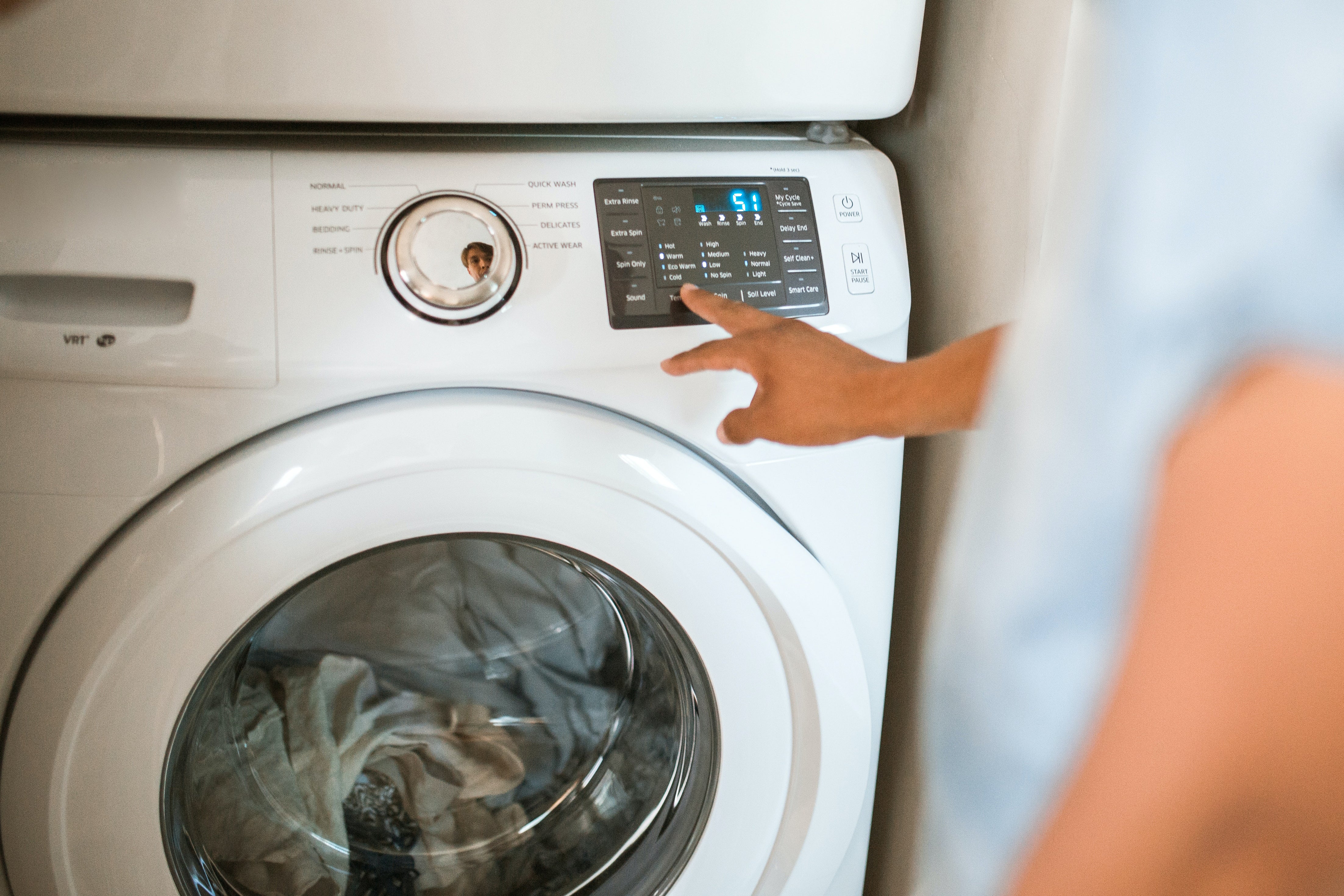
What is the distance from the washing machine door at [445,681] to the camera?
467mm

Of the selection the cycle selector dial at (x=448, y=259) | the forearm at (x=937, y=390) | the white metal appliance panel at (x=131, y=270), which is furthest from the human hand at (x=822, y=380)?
the white metal appliance panel at (x=131, y=270)

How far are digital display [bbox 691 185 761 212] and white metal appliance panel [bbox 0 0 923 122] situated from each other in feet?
0.14

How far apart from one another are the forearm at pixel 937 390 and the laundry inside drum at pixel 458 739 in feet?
0.73

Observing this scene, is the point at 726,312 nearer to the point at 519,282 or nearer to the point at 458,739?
the point at 519,282

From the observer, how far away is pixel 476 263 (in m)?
0.48

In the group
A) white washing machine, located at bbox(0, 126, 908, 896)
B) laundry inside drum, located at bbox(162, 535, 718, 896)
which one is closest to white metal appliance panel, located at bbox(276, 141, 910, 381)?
white washing machine, located at bbox(0, 126, 908, 896)

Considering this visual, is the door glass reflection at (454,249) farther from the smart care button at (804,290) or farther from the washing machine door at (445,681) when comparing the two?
the smart care button at (804,290)

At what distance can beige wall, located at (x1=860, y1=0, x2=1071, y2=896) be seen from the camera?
1.68 ft

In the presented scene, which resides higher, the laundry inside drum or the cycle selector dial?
the cycle selector dial

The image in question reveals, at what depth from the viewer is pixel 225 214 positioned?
466mm

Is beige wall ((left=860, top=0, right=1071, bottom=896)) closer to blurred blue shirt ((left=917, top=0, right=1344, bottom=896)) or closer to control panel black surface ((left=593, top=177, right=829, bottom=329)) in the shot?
control panel black surface ((left=593, top=177, right=829, bottom=329))

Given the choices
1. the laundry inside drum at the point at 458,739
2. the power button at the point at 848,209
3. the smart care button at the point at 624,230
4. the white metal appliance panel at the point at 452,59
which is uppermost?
the white metal appliance panel at the point at 452,59

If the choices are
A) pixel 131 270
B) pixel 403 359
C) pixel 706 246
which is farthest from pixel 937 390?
pixel 131 270

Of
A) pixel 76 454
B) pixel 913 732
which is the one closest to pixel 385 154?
pixel 76 454
